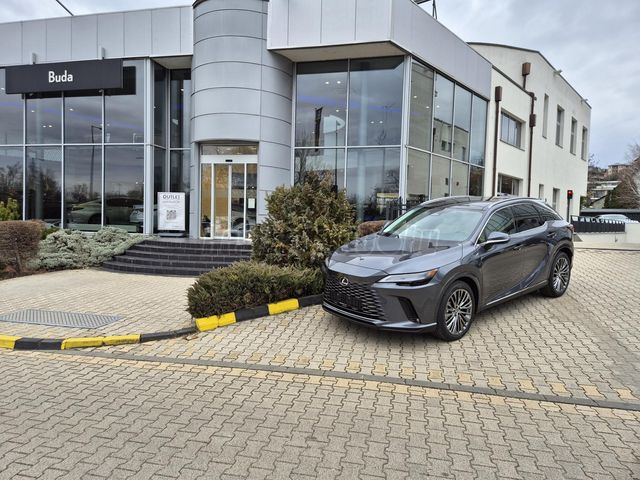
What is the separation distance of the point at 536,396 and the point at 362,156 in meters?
11.0

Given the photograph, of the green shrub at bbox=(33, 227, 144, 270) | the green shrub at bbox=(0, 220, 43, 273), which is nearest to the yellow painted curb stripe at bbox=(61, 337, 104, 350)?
the green shrub at bbox=(0, 220, 43, 273)

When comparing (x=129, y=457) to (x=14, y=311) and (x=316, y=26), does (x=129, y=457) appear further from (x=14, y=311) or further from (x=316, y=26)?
(x=316, y=26)

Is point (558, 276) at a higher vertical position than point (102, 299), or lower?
higher

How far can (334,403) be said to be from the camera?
12.8 feet

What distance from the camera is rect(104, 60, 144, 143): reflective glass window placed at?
49.4 feet

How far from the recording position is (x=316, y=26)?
13.0 metres

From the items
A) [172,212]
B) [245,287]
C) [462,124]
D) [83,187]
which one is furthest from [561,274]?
[83,187]

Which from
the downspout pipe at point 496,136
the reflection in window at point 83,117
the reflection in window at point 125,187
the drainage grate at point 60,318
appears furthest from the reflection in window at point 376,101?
the drainage grate at point 60,318

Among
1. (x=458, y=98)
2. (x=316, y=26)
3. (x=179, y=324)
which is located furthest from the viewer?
(x=458, y=98)

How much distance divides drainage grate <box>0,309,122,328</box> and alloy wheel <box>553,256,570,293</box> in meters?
6.92

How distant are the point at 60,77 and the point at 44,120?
1.77 m

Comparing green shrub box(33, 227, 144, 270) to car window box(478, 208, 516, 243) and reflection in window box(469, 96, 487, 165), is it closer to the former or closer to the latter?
car window box(478, 208, 516, 243)

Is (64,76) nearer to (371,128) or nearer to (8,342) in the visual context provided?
(371,128)

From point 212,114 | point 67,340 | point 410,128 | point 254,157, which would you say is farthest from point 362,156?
point 67,340
